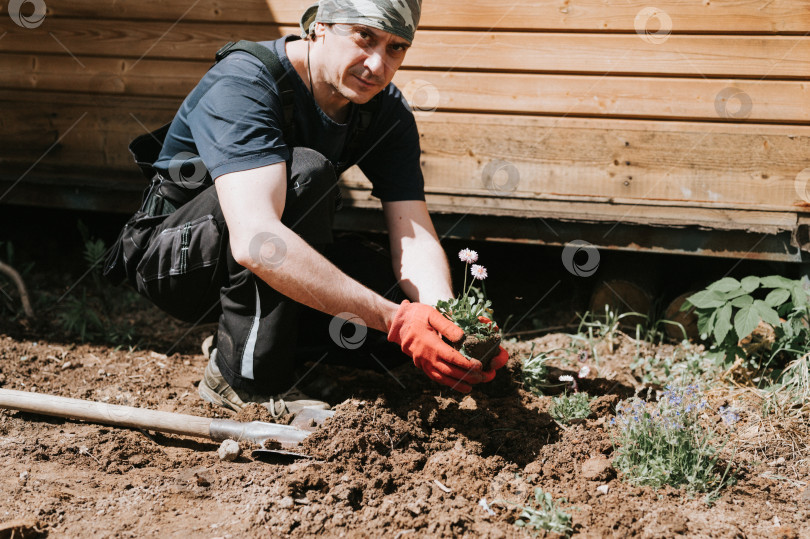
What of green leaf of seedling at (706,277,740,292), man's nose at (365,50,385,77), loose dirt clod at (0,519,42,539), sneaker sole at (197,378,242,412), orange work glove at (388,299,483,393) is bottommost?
loose dirt clod at (0,519,42,539)

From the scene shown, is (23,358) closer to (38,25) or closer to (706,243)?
(38,25)

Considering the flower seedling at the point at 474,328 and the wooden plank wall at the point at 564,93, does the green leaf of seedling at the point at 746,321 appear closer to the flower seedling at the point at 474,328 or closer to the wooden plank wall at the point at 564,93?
the wooden plank wall at the point at 564,93

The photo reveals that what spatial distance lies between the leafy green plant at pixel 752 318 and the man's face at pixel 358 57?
1780 millimetres

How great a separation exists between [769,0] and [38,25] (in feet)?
14.0

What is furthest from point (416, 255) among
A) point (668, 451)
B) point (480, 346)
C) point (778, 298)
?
point (778, 298)

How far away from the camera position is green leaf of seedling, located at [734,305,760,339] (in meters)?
3.04

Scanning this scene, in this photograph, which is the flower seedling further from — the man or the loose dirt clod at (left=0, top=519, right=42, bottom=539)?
the loose dirt clod at (left=0, top=519, right=42, bottom=539)

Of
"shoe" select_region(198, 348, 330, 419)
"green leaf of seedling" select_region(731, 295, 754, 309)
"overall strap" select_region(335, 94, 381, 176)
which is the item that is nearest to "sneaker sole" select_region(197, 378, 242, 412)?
"shoe" select_region(198, 348, 330, 419)

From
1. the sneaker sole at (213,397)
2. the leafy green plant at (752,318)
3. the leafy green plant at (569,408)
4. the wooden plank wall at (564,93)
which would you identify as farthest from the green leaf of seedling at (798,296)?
the sneaker sole at (213,397)

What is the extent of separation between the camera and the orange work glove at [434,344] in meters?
2.45

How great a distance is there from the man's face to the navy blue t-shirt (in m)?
0.19

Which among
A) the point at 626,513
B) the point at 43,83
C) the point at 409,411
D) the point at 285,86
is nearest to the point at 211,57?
the point at 43,83

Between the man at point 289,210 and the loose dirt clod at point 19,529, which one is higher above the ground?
the man at point 289,210

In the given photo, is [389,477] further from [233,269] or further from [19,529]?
[19,529]
